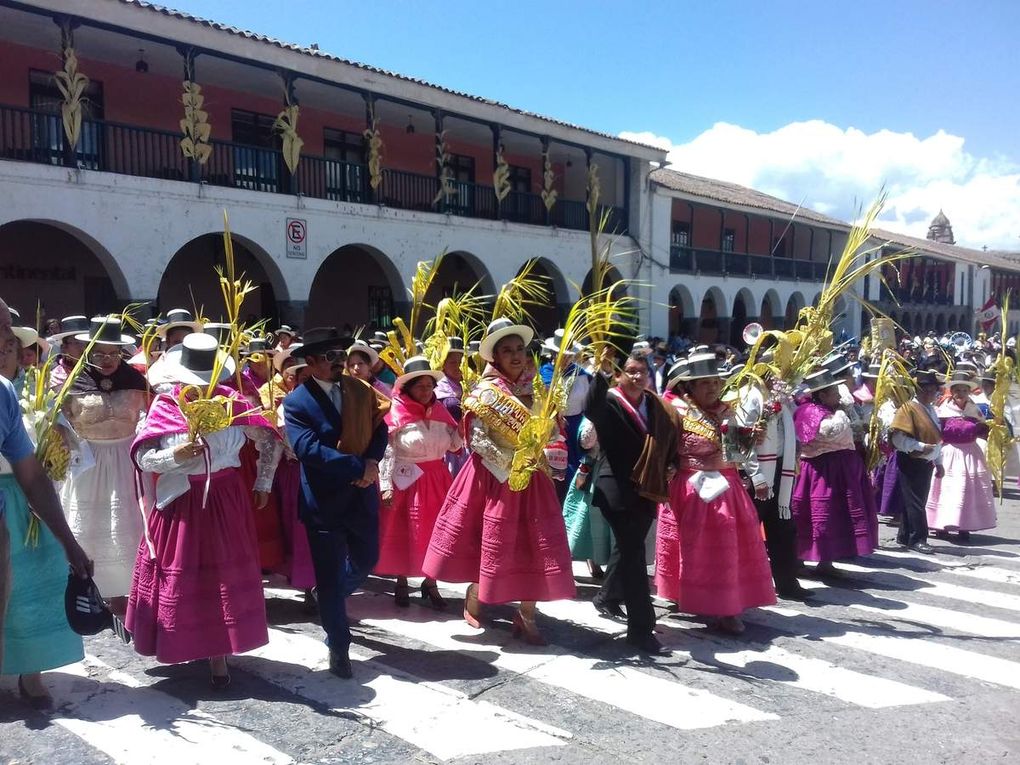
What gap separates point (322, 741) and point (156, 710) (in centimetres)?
89

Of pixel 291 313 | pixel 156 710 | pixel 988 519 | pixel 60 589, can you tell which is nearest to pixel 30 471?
pixel 60 589

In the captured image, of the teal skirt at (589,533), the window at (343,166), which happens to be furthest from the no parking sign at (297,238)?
the teal skirt at (589,533)

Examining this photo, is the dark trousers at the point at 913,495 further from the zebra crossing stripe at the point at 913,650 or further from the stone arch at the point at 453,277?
the stone arch at the point at 453,277

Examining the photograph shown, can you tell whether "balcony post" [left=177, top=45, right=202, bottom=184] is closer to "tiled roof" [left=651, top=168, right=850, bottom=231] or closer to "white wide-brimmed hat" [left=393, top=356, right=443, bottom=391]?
"white wide-brimmed hat" [left=393, top=356, right=443, bottom=391]

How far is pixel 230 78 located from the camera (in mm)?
15328

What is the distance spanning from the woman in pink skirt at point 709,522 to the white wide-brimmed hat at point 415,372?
1.54 metres

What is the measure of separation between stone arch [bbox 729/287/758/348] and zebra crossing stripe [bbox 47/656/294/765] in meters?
26.9

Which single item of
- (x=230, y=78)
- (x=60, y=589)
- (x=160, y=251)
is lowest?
(x=60, y=589)

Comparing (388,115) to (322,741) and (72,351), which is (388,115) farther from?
(322,741)

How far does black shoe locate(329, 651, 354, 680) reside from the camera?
4.67m

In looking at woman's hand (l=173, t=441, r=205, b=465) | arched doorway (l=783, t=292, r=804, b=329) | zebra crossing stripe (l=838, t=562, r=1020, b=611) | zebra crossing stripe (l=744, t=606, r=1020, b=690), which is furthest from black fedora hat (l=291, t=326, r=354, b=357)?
arched doorway (l=783, t=292, r=804, b=329)

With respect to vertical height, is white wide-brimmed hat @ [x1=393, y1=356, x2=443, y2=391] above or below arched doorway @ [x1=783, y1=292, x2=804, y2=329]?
below

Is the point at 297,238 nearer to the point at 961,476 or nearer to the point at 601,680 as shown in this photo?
the point at 961,476

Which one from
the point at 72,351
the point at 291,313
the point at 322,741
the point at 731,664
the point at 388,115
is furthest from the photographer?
the point at 388,115
